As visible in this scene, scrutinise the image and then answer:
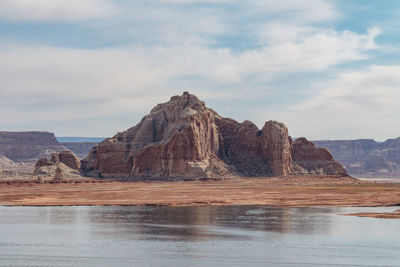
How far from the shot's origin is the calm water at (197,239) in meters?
35.5

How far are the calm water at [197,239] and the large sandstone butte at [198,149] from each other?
7981 centimetres

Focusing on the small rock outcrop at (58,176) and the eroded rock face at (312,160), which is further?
the eroded rock face at (312,160)

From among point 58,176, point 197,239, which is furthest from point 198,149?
point 197,239

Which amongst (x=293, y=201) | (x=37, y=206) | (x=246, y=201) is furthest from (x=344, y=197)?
(x=37, y=206)

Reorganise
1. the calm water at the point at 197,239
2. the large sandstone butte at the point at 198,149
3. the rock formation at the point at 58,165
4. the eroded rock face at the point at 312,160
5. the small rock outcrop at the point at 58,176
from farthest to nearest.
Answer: the eroded rock face at the point at 312,160 → the large sandstone butte at the point at 198,149 → the rock formation at the point at 58,165 → the small rock outcrop at the point at 58,176 → the calm water at the point at 197,239

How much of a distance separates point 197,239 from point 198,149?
102539 millimetres

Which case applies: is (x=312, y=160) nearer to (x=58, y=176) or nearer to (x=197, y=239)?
(x=58, y=176)

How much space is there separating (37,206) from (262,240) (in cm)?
3900

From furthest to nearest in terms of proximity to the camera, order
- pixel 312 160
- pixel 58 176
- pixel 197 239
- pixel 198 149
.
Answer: pixel 312 160
pixel 198 149
pixel 58 176
pixel 197 239

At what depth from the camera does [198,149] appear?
145875mm

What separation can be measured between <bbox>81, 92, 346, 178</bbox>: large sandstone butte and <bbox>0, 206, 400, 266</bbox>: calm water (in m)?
79.8

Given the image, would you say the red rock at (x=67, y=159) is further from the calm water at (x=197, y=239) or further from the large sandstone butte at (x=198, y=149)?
the calm water at (x=197, y=239)

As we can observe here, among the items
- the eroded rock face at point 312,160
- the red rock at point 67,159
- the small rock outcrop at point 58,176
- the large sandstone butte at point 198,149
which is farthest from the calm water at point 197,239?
the eroded rock face at point 312,160

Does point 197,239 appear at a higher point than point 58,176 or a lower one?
lower
